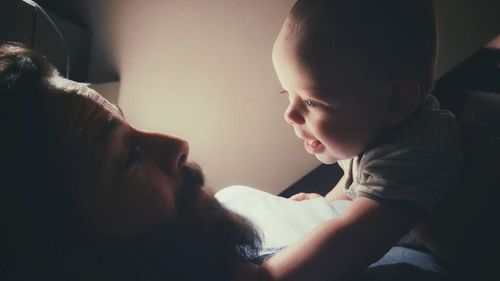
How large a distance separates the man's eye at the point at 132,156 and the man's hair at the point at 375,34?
14.0 inches

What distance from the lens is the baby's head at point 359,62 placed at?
547 millimetres

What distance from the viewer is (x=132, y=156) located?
618 millimetres

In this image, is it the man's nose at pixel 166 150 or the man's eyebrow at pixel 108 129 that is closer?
the man's eyebrow at pixel 108 129

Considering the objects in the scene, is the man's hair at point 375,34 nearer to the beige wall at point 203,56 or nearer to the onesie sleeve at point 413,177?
the onesie sleeve at point 413,177

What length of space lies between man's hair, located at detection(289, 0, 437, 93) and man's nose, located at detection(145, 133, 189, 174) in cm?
31

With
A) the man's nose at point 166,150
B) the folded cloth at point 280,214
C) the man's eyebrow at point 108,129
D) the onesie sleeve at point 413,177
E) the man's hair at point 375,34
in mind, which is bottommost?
the folded cloth at point 280,214

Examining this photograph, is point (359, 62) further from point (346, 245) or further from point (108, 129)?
point (108, 129)

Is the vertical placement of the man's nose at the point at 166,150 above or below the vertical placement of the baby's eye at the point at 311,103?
below

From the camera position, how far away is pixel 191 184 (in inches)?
28.0

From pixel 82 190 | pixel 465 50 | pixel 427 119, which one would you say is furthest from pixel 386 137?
pixel 465 50

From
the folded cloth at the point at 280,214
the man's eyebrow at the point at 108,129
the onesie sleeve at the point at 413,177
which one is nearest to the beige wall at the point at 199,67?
the folded cloth at the point at 280,214

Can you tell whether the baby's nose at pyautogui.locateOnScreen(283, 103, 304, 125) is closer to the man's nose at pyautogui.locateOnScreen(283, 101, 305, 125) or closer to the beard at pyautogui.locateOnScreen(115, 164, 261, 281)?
the man's nose at pyautogui.locateOnScreen(283, 101, 305, 125)

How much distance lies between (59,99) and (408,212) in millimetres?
570

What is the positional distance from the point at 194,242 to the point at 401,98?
464 millimetres
